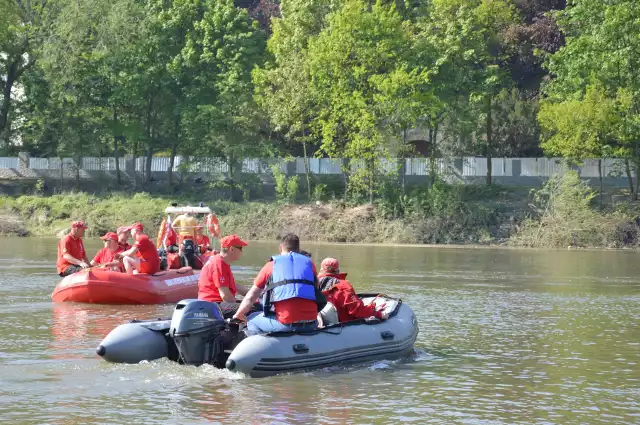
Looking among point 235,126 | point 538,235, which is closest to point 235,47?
point 235,126

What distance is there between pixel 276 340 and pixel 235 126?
40614 mm

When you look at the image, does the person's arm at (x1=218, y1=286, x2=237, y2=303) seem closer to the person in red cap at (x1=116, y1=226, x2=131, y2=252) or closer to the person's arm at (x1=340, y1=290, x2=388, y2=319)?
the person's arm at (x1=340, y1=290, x2=388, y2=319)

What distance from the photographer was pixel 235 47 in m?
56.0

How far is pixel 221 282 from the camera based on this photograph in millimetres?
15906

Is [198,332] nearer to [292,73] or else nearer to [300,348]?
[300,348]

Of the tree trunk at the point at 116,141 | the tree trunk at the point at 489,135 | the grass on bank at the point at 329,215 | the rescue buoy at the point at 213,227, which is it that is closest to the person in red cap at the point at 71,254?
the rescue buoy at the point at 213,227

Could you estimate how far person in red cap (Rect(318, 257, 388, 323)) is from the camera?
53.5 ft

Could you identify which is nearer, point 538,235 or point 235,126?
point 538,235

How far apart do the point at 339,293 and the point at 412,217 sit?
31855 mm

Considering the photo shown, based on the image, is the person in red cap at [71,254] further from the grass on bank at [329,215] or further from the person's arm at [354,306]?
the grass on bank at [329,215]

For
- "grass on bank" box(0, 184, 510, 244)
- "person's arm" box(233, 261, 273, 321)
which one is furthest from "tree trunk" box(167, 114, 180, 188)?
"person's arm" box(233, 261, 273, 321)

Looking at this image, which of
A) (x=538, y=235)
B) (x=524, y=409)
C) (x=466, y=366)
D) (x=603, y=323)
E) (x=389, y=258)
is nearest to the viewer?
(x=524, y=409)

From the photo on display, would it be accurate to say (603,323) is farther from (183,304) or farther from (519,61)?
(519,61)

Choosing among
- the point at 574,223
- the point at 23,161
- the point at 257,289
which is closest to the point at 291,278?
the point at 257,289
